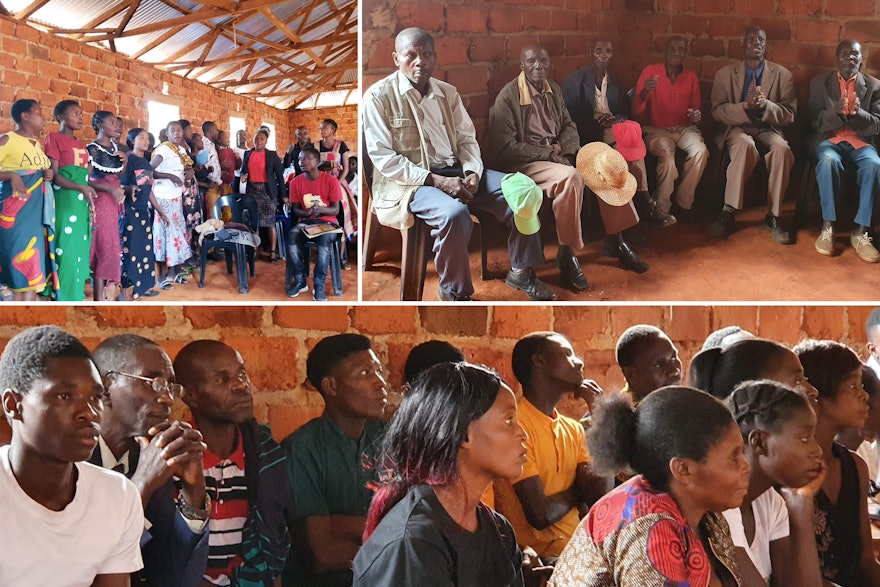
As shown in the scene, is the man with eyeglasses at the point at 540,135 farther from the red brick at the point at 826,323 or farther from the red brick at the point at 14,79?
the red brick at the point at 14,79

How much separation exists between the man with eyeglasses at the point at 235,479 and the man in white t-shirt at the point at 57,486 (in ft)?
1.02

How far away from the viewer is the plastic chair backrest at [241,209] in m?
2.66

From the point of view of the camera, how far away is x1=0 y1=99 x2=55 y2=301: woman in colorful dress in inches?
93.0

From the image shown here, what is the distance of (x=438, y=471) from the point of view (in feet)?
5.55

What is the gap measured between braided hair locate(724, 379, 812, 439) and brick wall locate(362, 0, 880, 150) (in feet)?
3.44

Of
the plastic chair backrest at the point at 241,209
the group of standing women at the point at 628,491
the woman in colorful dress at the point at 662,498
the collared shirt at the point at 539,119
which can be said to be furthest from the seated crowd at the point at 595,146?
the woman in colorful dress at the point at 662,498

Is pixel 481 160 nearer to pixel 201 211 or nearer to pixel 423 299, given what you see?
pixel 423 299

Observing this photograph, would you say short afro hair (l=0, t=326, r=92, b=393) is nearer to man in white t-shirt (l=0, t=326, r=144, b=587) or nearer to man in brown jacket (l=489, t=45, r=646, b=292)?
man in white t-shirt (l=0, t=326, r=144, b=587)

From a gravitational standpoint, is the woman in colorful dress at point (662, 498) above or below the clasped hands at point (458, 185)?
below

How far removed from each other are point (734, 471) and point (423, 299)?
1104 millimetres

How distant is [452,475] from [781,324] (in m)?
1.53

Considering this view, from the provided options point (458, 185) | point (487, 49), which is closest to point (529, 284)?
point (458, 185)

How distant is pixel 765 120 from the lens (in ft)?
8.95

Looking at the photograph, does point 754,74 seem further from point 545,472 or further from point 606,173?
point 545,472
